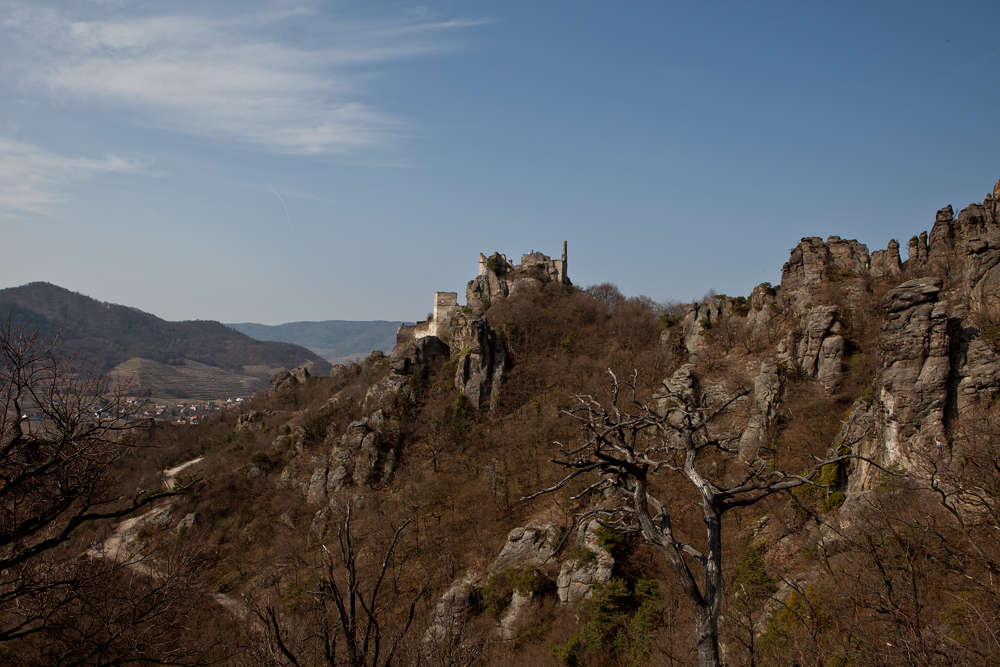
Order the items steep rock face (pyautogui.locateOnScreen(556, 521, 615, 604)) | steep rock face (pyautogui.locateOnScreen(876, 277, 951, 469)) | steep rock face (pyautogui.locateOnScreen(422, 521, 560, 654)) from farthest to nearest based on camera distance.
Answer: steep rock face (pyautogui.locateOnScreen(422, 521, 560, 654)) → steep rock face (pyautogui.locateOnScreen(556, 521, 615, 604)) → steep rock face (pyautogui.locateOnScreen(876, 277, 951, 469))

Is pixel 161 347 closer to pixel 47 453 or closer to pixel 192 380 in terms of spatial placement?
pixel 192 380

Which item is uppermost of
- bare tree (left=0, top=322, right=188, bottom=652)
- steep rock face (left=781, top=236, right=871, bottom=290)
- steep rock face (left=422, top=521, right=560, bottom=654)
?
steep rock face (left=781, top=236, right=871, bottom=290)

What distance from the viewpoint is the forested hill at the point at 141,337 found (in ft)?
478

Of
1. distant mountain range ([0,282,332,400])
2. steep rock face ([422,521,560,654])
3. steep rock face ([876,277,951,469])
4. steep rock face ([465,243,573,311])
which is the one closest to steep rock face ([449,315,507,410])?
steep rock face ([465,243,573,311])

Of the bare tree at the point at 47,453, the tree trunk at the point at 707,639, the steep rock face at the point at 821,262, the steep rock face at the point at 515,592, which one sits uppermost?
the steep rock face at the point at 821,262

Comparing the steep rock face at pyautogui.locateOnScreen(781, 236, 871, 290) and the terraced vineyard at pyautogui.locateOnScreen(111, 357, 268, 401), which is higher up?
the steep rock face at pyautogui.locateOnScreen(781, 236, 871, 290)

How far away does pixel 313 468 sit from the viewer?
35.9 m

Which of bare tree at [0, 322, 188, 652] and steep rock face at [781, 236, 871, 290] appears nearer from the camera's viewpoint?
bare tree at [0, 322, 188, 652]

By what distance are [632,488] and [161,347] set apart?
18413cm

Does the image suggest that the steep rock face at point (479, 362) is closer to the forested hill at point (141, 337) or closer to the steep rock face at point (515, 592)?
the steep rock face at point (515, 592)

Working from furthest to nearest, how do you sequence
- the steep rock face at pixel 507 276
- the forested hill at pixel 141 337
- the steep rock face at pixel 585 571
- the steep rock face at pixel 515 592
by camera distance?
the forested hill at pixel 141 337
the steep rock face at pixel 507 276
the steep rock face at pixel 515 592
the steep rock face at pixel 585 571

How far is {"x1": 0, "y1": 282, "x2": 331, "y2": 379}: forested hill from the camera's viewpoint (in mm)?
145750

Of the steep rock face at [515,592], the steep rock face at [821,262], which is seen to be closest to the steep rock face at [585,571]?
the steep rock face at [515,592]

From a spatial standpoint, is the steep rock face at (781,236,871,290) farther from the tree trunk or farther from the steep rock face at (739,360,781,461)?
the tree trunk
